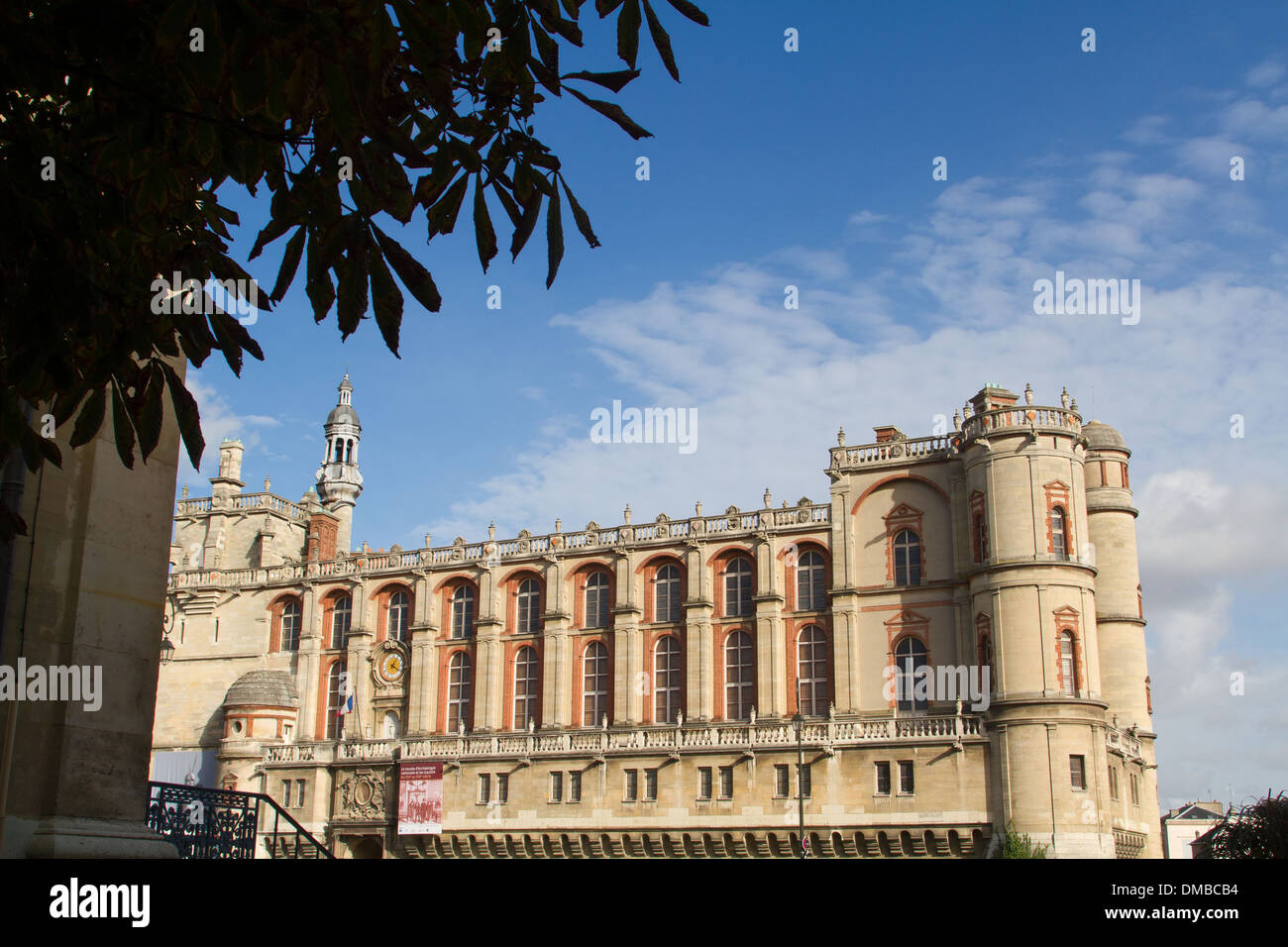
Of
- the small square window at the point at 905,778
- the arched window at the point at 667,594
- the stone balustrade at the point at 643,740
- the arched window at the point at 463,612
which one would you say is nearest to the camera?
the small square window at the point at 905,778

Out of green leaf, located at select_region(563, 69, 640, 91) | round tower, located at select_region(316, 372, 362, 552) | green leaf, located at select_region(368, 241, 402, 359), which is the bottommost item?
green leaf, located at select_region(368, 241, 402, 359)

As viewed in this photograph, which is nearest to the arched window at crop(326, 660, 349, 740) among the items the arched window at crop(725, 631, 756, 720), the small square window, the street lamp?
the arched window at crop(725, 631, 756, 720)

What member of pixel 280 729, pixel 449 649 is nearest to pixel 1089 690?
pixel 449 649

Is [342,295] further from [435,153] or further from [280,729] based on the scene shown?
[280,729]

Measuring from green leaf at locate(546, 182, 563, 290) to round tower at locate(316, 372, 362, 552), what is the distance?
7519cm

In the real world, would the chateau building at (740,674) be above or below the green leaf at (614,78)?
above

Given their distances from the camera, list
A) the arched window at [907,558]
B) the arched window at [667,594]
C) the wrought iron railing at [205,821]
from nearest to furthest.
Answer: the wrought iron railing at [205,821], the arched window at [907,558], the arched window at [667,594]

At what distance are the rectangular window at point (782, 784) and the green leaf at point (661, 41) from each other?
1866 inches

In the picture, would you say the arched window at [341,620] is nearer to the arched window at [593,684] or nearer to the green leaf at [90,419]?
the arched window at [593,684]

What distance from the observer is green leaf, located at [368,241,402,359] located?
447cm

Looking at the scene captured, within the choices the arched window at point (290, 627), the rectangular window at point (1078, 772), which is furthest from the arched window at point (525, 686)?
the rectangular window at point (1078, 772)

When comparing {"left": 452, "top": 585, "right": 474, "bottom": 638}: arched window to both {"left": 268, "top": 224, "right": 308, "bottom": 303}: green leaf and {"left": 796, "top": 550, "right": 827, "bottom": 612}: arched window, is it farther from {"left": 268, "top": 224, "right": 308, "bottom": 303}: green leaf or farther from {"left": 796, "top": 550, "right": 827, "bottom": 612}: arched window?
{"left": 268, "top": 224, "right": 308, "bottom": 303}: green leaf

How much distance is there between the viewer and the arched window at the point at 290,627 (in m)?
66.3

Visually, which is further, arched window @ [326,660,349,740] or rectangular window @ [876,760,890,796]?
arched window @ [326,660,349,740]
